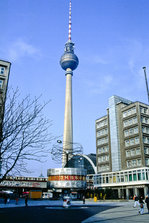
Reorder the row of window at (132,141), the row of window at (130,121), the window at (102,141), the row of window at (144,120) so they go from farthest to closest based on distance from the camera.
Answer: the window at (102,141) → the row of window at (130,121) → the row of window at (144,120) → the row of window at (132,141)

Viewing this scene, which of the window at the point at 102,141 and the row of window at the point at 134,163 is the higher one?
the window at the point at 102,141

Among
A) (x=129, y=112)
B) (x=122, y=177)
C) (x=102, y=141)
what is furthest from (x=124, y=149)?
(x=102, y=141)

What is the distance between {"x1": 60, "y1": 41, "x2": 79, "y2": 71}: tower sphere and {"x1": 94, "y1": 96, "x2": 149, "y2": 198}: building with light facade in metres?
90.5

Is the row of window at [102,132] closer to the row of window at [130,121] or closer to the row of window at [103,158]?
the row of window at [103,158]

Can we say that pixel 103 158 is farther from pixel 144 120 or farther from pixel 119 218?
pixel 119 218

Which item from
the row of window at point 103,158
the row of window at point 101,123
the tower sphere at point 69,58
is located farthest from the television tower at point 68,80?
the row of window at point 103,158

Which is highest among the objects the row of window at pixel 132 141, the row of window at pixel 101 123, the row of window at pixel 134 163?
the row of window at pixel 101 123

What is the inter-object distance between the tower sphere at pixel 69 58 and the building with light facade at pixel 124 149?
297 feet

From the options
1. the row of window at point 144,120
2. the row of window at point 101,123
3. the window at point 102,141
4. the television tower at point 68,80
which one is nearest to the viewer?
the row of window at point 144,120

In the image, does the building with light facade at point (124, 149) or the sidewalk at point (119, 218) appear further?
the building with light facade at point (124, 149)

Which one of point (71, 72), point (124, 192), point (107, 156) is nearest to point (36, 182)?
point (107, 156)

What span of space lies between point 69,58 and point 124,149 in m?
107

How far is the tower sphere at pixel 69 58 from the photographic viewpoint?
6083 inches

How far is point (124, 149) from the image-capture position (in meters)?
61.0
